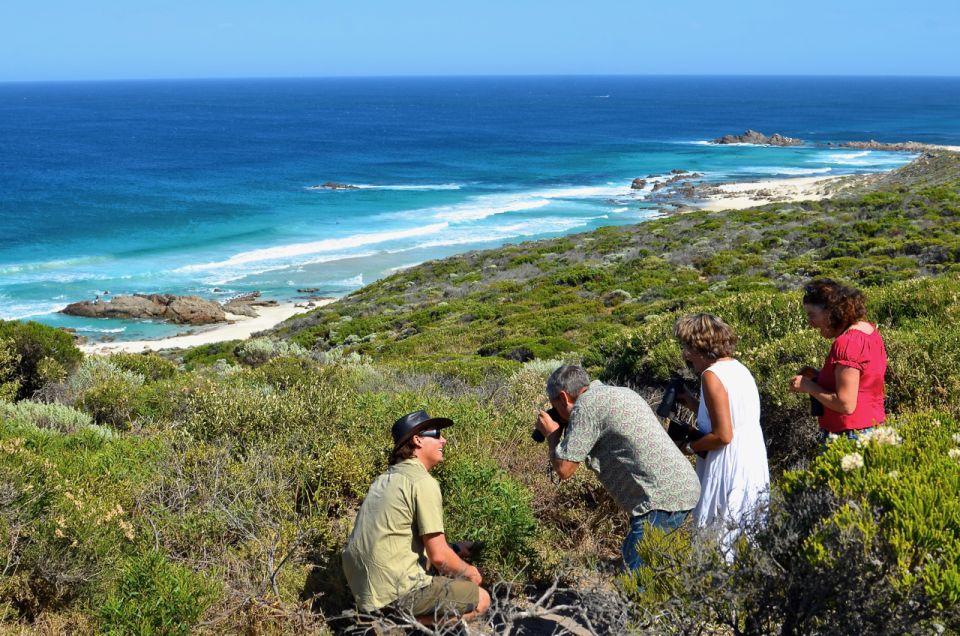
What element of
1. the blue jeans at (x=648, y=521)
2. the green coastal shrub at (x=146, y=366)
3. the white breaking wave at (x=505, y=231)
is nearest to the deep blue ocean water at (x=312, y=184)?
the white breaking wave at (x=505, y=231)

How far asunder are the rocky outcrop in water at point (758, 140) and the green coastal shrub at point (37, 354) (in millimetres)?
90233

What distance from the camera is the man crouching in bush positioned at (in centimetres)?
341

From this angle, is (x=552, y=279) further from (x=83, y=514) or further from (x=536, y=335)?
(x=83, y=514)

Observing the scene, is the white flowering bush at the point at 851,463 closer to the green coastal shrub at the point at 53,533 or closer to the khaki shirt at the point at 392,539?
the khaki shirt at the point at 392,539

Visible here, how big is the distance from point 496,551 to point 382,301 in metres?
23.6

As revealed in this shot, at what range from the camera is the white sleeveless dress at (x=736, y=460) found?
3.63m

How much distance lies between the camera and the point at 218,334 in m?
27.2

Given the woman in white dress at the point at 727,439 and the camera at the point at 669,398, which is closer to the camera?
the woman in white dress at the point at 727,439

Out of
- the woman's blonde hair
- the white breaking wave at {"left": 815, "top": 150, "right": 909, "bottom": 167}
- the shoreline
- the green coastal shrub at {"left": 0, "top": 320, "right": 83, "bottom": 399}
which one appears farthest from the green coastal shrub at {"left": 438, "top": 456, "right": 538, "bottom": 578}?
the white breaking wave at {"left": 815, "top": 150, "right": 909, "bottom": 167}

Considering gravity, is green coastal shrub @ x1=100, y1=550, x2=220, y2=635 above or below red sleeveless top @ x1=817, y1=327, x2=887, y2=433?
below

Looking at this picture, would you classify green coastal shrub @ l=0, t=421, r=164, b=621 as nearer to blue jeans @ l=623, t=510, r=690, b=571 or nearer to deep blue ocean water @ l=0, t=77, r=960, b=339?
blue jeans @ l=623, t=510, r=690, b=571

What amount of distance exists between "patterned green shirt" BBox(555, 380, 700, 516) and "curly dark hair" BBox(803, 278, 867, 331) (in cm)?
126

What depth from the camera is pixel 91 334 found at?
89.7 feet

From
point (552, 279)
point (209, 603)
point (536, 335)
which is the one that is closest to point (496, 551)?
point (209, 603)
